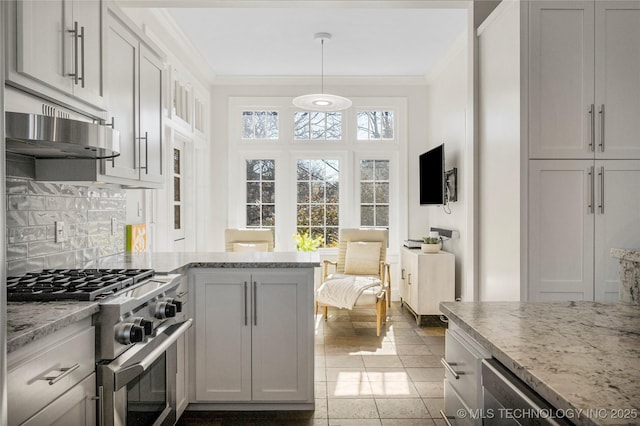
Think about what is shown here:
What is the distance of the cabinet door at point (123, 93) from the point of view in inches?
87.3

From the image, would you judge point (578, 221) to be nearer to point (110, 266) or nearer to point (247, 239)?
point (110, 266)

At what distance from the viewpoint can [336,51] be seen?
188 inches

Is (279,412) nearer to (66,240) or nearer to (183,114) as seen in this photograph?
(66,240)

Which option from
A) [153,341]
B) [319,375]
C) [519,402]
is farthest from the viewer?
[319,375]

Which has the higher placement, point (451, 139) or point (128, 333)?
point (451, 139)

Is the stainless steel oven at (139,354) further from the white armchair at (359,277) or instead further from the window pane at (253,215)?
the window pane at (253,215)

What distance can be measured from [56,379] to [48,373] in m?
0.03

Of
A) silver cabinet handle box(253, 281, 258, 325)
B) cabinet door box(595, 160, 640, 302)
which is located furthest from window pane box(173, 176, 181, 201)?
cabinet door box(595, 160, 640, 302)

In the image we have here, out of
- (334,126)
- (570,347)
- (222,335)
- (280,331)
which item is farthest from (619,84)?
(334,126)

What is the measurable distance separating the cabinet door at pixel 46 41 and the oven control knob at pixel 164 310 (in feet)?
3.26

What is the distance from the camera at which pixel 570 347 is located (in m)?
1.06

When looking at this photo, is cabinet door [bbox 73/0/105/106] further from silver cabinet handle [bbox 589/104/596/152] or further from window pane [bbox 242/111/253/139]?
window pane [bbox 242/111/253/139]

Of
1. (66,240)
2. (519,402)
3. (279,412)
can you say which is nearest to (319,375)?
(279,412)

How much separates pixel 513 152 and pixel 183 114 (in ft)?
10.9
